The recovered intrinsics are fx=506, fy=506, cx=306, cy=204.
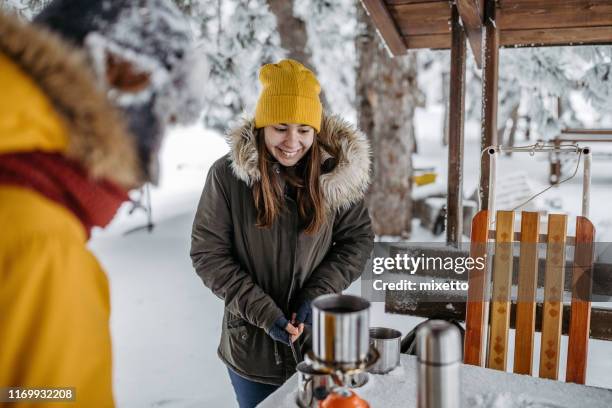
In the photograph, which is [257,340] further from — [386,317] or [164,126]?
[386,317]

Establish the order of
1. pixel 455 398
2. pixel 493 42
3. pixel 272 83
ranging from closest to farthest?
pixel 455 398
pixel 272 83
pixel 493 42

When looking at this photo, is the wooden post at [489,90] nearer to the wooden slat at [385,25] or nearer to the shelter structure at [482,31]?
the shelter structure at [482,31]

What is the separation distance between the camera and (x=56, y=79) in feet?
2.86

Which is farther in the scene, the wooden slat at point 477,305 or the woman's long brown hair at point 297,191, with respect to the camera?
the wooden slat at point 477,305

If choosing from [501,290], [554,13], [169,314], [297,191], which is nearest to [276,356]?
[297,191]

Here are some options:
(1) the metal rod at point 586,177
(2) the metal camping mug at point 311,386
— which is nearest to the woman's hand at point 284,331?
(2) the metal camping mug at point 311,386

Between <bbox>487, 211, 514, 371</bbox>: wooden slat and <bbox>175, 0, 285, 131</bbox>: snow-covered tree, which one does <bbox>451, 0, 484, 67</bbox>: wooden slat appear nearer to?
<bbox>487, 211, 514, 371</bbox>: wooden slat

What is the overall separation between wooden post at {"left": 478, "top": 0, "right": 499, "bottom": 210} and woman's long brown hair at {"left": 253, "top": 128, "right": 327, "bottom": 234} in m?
1.62

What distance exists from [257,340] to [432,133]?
31951mm

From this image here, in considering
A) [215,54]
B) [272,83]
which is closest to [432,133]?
[215,54]

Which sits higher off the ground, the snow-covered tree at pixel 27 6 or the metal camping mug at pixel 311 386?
the snow-covered tree at pixel 27 6

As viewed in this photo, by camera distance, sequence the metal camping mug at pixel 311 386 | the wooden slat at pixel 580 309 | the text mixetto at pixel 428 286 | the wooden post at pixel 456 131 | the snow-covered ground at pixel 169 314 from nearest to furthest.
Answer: the metal camping mug at pixel 311 386 → the wooden slat at pixel 580 309 → the text mixetto at pixel 428 286 → the wooden post at pixel 456 131 → the snow-covered ground at pixel 169 314

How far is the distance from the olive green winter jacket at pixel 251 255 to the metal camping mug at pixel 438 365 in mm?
1113

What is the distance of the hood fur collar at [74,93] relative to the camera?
2.86ft
